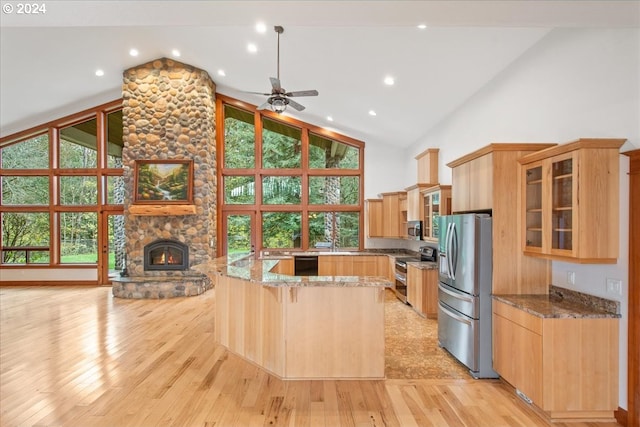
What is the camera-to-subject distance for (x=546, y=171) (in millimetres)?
2936

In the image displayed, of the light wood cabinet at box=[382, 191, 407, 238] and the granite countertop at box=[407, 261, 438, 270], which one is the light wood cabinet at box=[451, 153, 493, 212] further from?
the light wood cabinet at box=[382, 191, 407, 238]

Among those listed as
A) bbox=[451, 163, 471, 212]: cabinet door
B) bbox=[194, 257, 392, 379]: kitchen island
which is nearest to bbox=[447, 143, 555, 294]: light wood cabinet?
bbox=[451, 163, 471, 212]: cabinet door

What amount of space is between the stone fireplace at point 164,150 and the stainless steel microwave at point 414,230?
4.42m

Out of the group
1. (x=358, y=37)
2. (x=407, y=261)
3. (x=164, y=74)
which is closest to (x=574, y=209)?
(x=358, y=37)

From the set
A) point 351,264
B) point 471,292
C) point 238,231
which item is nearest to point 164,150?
point 238,231

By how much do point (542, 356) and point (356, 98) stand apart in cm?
504

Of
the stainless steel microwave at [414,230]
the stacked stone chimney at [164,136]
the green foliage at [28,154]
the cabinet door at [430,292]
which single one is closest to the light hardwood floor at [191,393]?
the cabinet door at [430,292]

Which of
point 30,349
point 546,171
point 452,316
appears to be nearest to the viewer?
point 546,171

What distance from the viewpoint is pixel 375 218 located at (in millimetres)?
8203

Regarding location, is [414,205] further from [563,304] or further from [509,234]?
[563,304]

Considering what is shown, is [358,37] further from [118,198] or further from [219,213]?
[118,198]

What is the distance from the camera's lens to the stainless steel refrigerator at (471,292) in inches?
133

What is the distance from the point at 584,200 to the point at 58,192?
1059cm

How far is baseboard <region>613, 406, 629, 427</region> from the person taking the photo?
102 inches
